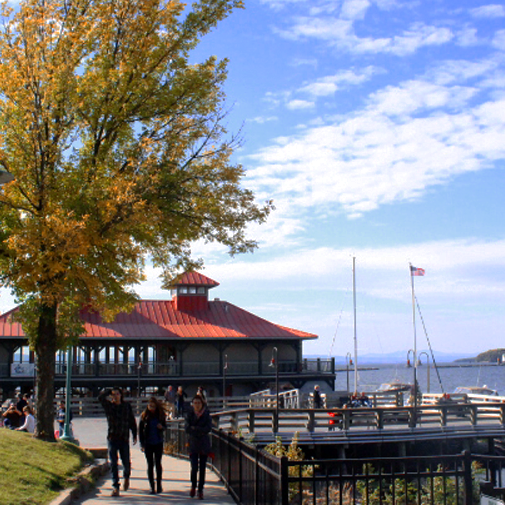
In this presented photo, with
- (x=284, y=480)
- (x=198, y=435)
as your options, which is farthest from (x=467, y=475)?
(x=198, y=435)

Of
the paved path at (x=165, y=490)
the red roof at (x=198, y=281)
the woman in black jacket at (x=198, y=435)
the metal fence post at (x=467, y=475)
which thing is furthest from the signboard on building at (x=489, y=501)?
the red roof at (x=198, y=281)

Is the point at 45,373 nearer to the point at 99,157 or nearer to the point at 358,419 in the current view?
the point at 99,157

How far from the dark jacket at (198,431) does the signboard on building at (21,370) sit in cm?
3461

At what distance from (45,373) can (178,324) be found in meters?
33.6

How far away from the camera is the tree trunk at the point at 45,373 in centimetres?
1368

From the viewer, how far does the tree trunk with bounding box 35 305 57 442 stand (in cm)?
1368

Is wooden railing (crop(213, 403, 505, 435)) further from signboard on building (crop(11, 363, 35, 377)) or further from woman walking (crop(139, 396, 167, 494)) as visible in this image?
signboard on building (crop(11, 363, 35, 377))

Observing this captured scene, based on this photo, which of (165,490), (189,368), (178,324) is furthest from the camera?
(178,324)

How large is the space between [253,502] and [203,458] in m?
1.95

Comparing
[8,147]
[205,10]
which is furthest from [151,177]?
[205,10]

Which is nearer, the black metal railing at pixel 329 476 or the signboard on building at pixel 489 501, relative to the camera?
the signboard on building at pixel 489 501

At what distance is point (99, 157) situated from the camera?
45.0 ft

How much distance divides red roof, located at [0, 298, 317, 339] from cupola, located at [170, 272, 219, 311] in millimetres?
494

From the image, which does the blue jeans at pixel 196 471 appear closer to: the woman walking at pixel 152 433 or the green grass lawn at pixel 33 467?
the woman walking at pixel 152 433
